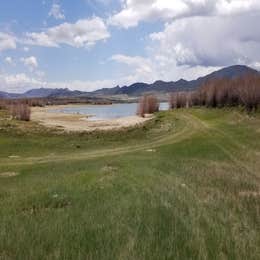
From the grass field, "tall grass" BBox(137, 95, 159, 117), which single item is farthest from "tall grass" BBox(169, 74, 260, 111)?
the grass field

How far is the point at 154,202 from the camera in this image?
50.6ft

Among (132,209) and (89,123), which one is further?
(89,123)

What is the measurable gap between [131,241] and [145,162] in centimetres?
1722

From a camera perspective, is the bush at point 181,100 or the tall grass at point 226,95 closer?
the tall grass at point 226,95

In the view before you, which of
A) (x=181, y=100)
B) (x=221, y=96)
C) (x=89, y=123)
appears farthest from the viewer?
(x=181, y=100)

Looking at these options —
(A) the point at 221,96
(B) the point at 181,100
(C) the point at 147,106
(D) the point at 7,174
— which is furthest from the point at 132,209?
(B) the point at 181,100

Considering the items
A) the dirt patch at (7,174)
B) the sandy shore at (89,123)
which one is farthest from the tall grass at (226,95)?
the dirt patch at (7,174)

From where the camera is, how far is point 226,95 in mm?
114938

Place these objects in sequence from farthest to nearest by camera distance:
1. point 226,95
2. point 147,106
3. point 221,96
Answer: point 147,106 → point 221,96 → point 226,95

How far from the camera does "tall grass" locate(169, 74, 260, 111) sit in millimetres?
91894

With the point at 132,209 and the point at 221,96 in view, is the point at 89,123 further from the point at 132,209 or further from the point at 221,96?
the point at 132,209

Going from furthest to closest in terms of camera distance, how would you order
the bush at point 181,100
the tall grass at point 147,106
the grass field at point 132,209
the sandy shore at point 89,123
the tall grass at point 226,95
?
the bush at point 181,100
the tall grass at point 147,106
the tall grass at point 226,95
the sandy shore at point 89,123
the grass field at point 132,209

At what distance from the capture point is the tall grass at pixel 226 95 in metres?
91.9

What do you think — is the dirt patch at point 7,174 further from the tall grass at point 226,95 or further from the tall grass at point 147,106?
the tall grass at point 147,106
